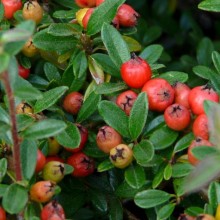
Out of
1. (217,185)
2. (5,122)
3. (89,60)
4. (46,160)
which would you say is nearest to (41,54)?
(89,60)

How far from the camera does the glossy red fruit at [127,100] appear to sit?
170cm

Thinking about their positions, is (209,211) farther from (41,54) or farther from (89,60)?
(41,54)

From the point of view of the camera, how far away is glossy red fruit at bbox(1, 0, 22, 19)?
1.93 metres

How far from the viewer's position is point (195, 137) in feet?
5.27

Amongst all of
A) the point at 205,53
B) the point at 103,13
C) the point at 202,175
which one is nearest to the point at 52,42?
the point at 103,13

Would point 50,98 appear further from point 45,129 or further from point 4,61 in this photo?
point 4,61

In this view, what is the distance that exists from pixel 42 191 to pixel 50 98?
0.97ft

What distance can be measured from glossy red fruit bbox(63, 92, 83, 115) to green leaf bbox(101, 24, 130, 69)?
144mm

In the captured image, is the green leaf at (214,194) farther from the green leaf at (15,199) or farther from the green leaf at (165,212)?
the green leaf at (15,199)

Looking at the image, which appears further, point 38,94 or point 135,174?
point 135,174

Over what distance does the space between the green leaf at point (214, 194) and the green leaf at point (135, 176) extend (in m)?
0.19

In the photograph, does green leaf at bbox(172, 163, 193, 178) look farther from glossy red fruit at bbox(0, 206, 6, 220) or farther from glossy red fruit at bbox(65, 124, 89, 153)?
glossy red fruit at bbox(0, 206, 6, 220)

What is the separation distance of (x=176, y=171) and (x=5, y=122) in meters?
0.44

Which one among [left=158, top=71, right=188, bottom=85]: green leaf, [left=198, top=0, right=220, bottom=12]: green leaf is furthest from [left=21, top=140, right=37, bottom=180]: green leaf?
[left=198, top=0, right=220, bottom=12]: green leaf
